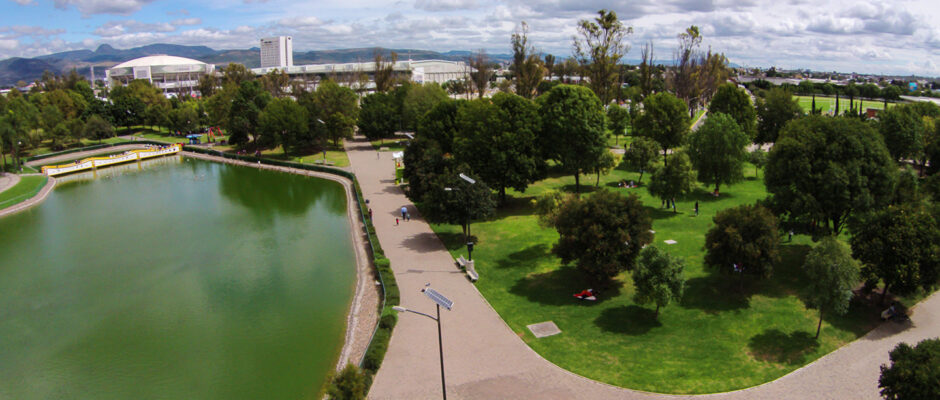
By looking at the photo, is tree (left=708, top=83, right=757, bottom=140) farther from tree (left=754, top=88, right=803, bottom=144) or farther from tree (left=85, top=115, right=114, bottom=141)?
tree (left=85, top=115, right=114, bottom=141)

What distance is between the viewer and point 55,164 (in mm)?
65812

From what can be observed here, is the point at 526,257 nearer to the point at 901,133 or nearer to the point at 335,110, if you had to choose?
the point at 901,133

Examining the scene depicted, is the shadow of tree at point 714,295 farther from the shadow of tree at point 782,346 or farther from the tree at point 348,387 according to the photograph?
the tree at point 348,387

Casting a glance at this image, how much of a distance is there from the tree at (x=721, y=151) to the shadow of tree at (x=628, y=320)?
21.2m

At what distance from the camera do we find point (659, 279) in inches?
866

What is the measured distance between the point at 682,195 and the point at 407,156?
21.5 m

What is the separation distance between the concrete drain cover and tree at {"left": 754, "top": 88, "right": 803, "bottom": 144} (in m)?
42.5

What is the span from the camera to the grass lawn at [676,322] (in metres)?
19.3

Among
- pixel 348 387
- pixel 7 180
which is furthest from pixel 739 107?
pixel 7 180

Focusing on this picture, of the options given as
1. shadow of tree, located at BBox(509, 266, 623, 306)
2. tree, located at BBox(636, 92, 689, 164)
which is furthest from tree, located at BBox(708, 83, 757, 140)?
shadow of tree, located at BBox(509, 266, 623, 306)

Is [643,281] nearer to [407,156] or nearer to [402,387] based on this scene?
[402,387]

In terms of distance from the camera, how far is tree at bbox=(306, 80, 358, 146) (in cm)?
6812

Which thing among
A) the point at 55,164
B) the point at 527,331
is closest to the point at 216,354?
the point at 527,331

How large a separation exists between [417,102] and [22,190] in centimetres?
4226
